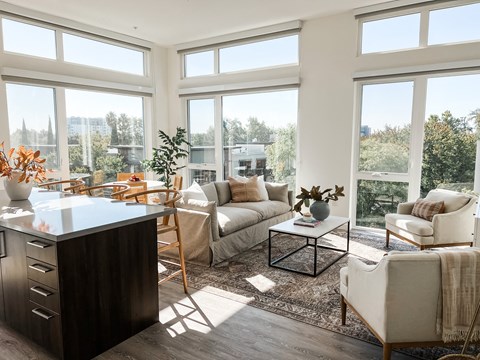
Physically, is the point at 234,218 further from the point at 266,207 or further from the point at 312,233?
the point at 312,233

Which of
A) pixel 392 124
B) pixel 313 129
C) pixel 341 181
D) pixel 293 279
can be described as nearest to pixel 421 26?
pixel 392 124

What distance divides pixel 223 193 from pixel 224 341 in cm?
283

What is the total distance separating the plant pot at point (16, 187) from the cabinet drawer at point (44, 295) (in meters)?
0.97

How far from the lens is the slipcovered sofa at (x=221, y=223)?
3.86 m

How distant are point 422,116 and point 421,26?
1.20 m

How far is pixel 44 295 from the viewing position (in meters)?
2.10

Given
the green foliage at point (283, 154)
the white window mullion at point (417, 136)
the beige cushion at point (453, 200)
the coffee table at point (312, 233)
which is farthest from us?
the green foliage at point (283, 154)

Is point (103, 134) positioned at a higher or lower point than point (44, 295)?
higher

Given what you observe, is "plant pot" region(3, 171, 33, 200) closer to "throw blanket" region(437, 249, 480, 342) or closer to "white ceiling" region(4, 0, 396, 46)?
"white ceiling" region(4, 0, 396, 46)

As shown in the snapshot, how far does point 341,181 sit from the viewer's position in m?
5.40

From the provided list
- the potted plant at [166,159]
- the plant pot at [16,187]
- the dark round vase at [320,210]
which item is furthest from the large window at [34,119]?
the dark round vase at [320,210]

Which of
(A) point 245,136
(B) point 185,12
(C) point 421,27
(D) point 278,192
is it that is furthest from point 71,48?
(C) point 421,27

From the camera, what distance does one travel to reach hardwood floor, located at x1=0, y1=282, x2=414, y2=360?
2.29m

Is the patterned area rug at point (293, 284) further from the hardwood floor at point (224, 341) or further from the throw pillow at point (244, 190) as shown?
the throw pillow at point (244, 190)
